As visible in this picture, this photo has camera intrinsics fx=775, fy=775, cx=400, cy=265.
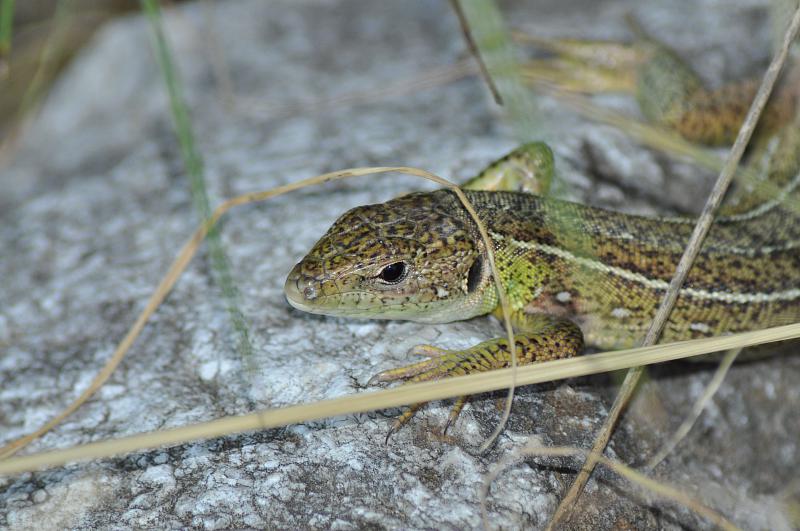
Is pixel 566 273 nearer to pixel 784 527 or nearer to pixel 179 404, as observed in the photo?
pixel 784 527

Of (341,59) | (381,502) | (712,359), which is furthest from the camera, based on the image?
(341,59)

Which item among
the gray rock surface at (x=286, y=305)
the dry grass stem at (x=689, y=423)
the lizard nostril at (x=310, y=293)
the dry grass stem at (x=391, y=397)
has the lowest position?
the dry grass stem at (x=689, y=423)

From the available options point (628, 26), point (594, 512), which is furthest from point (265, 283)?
point (628, 26)

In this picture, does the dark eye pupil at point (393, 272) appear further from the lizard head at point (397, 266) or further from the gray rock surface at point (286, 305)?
the gray rock surface at point (286, 305)

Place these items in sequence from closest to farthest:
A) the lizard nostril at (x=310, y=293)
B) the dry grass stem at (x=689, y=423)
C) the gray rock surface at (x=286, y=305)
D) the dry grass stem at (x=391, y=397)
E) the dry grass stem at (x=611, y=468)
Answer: the dry grass stem at (x=391, y=397) → the dry grass stem at (x=611, y=468) → the gray rock surface at (x=286, y=305) → the lizard nostril at (x=310, y=293) → the dry grass stem at (x=689, y=423)

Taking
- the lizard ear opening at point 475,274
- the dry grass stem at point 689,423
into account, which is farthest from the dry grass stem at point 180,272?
the dry grass stem at point 689,423

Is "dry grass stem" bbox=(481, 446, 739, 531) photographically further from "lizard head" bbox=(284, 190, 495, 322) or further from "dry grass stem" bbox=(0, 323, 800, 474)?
"lizard head" bbox=(284, 190, 495, 322)

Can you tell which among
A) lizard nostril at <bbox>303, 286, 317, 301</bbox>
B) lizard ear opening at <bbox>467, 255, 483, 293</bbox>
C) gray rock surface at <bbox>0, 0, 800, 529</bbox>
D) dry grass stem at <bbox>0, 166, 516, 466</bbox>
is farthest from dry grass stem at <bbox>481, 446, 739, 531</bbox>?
lizard nostril at <bbox>303, 286, 317, 301</bbox>
